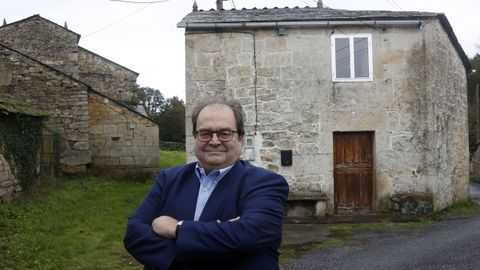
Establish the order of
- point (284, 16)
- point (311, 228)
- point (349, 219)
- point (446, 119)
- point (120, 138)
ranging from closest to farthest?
point (311, 228)
point (349, 219)
point (284, 16)
point (446, 119)
point (120, 138)

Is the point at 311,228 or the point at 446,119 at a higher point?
the point at 446,119

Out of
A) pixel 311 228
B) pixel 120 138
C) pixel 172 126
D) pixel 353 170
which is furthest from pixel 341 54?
pixel 172 126

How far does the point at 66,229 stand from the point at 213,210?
289 inches

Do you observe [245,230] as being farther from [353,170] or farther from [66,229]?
[353,170]

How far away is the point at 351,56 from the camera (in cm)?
1205

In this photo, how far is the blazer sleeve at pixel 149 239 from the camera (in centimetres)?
235

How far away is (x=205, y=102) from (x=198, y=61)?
369 inches

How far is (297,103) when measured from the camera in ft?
39.0

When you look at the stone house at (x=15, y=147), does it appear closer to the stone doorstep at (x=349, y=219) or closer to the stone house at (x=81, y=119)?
the stone house at (x=81, y=119)

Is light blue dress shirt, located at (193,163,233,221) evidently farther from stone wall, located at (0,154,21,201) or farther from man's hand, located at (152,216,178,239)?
stone wall, located at (0,154,21,201)

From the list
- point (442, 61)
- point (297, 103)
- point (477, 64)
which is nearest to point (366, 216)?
point (297, 103)

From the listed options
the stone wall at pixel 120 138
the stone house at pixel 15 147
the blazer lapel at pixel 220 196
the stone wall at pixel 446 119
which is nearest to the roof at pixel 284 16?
the stone wall at pixel 446 119

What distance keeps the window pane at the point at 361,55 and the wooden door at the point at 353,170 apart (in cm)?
149

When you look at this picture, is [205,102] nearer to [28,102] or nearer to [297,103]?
[297,103]
